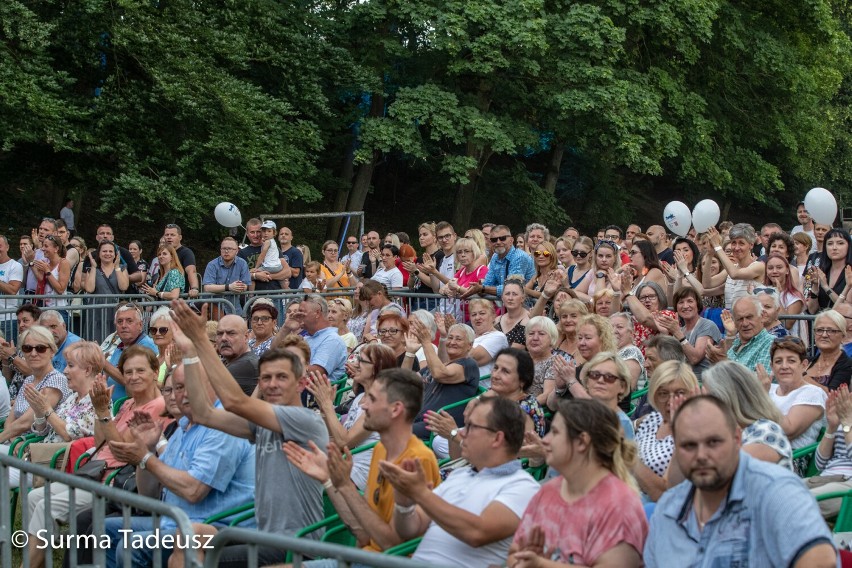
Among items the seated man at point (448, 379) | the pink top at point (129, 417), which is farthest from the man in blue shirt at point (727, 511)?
the pink top at point (129, 417)

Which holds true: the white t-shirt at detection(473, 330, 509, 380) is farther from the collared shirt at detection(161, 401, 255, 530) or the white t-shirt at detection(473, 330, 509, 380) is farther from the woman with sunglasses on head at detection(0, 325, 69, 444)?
the woman with sunglasses on head at detection(0, 325, 69, 444)

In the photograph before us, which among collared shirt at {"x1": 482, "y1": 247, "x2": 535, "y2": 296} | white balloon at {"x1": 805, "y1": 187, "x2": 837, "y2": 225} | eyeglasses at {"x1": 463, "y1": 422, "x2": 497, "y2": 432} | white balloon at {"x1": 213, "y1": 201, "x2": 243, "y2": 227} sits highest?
white balloon at {"x1": 805, "y1": 187, "x2": 837, "y2": 225}

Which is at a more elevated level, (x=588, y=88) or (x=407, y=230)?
(x=588, y=88)

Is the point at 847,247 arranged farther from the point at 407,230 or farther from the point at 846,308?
the point at 407,230

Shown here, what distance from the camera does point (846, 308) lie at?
7.71 meters

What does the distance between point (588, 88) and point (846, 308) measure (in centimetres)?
1623

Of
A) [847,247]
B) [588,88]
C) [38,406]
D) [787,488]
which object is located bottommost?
[38,406]

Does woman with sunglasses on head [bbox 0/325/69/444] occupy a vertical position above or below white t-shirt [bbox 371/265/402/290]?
below

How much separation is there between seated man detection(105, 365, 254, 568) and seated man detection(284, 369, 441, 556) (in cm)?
90

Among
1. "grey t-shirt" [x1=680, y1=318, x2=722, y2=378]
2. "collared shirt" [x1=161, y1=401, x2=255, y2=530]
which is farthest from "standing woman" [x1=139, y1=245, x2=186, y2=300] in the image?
"collared shirt" [x1=161, y1=401, x2=255, y2=530]

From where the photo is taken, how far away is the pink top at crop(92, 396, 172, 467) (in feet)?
22.1

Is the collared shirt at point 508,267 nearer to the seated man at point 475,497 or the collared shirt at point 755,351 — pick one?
the collared shirt at point 755,351

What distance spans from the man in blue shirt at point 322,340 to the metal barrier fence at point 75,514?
3705 millimetres

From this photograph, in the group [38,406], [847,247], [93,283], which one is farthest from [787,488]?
[93,283]
